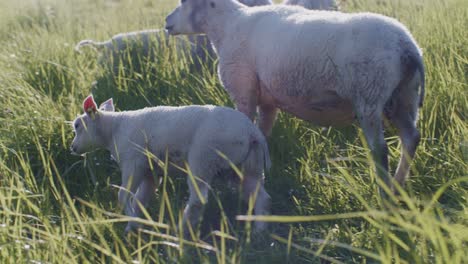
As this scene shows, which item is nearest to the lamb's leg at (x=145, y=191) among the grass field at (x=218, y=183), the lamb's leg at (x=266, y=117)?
the grass field at (x=218, y=183)

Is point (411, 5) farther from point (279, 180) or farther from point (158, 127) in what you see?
point (158, 127)

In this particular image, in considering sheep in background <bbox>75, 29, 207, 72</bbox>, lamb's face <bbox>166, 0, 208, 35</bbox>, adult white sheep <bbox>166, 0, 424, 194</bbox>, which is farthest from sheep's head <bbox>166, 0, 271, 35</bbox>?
sheep in background <bbox>75, 29, 207, 72</bbox>

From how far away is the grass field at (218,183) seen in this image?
9.10 ft

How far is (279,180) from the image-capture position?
4.32 m

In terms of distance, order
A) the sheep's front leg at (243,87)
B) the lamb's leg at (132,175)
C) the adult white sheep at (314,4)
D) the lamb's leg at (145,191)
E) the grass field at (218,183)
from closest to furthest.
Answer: the grass field at (218,183) → the lamb's leg at (132,175) → the lamb's leg at (145,191) → the sheep's front leg at (243,87) → the adult white sheep at (314,4)

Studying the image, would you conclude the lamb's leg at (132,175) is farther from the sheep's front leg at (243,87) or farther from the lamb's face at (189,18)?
the lamb's face at (189,18)

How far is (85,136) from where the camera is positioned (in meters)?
4.23

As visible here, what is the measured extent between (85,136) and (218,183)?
0.88 m

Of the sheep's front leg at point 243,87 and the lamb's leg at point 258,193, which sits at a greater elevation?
the sheep's front leg at point 243,87

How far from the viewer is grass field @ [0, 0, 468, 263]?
2773 mm

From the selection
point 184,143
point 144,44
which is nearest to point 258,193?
point 184,143

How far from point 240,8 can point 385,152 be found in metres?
1.64

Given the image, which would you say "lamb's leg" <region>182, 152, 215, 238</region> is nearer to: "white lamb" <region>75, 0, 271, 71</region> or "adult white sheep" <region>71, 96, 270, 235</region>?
"adult white sheep" <region>71, 96, 270, 235</region>

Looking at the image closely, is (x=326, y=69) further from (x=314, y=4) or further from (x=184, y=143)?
(x=314, y=4)
